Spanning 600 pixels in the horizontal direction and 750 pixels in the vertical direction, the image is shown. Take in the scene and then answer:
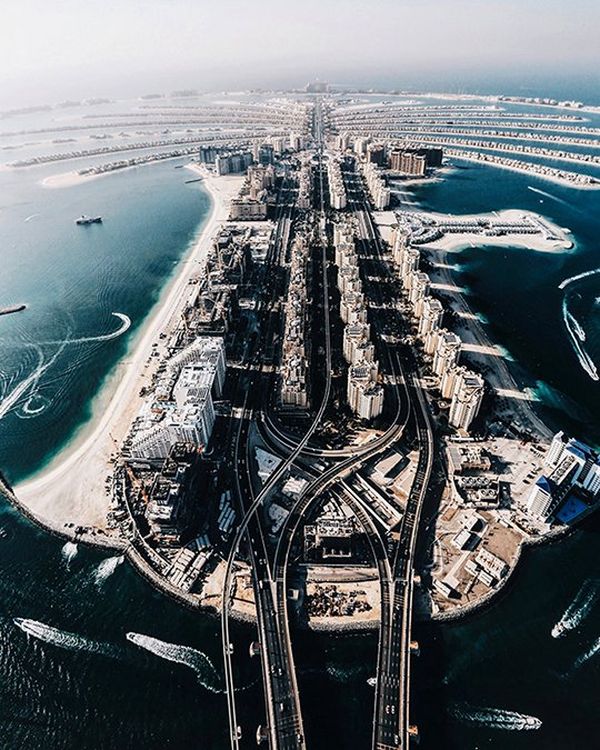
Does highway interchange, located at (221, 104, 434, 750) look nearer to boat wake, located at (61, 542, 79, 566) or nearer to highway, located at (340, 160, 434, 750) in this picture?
highway, located at (340, 160, 434, 750)

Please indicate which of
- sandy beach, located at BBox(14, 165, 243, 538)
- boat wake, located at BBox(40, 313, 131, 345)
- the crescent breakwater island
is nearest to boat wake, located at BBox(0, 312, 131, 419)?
boat wake, located at BBox(40, 313, 131, 345)

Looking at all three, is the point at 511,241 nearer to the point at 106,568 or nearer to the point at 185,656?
the point at 106,568

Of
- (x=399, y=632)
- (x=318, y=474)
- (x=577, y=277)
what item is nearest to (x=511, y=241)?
(x=577, y=277)

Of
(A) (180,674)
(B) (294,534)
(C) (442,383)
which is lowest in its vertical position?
(A) (180,674)

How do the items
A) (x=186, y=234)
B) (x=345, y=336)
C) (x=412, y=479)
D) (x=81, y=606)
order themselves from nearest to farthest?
1. (x=81, y=606)
2. (x=412, y=479)
3. (x=345, y=336)
4. (x=186, y=234)

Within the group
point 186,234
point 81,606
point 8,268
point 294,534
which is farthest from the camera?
point 186,234

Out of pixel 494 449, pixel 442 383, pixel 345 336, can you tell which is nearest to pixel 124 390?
pixel 345 336

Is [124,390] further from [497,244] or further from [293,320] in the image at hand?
[497,244]
